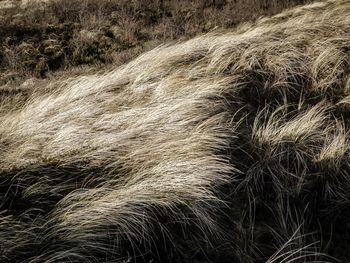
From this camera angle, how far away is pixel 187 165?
11.0 ft

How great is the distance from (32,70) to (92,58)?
1047mm

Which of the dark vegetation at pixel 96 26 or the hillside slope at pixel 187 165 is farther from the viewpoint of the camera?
the dark vegetation at pixel 96 26

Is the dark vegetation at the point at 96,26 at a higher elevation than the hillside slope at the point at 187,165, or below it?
higher

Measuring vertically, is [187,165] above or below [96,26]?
below

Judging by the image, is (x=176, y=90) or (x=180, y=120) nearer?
(x=180, y=120)

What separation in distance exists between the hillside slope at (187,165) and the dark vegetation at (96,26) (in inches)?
74.8

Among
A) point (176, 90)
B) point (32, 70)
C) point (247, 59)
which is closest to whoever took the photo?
point (176, 90)

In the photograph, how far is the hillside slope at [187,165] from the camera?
286 cm

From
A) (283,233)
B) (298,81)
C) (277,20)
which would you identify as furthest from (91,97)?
(277,20)

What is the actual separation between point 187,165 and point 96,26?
240 inches

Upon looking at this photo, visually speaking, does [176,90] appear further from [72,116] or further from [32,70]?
[32,70]

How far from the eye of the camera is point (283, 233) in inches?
118

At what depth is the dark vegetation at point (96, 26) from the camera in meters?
7.20

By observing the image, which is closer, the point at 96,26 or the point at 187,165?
the point at 187,165
